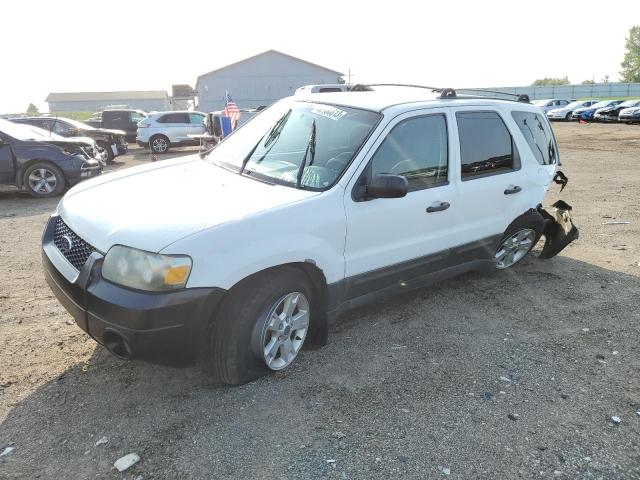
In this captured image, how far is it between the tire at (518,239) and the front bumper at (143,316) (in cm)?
321

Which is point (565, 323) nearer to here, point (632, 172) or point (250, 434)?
point (250, 434)

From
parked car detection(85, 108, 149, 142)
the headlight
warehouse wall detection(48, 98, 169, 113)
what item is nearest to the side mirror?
the headlight

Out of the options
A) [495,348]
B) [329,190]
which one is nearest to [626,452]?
[495,348]

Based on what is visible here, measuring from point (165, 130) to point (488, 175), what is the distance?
53.5ft

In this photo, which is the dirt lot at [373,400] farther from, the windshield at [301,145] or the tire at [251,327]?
the windshield at [301,145]

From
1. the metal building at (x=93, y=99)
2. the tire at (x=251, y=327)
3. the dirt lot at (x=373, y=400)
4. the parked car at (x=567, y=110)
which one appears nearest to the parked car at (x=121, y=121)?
the dirt lot at (x=373, y=400)

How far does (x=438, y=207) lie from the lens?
12.4 ft

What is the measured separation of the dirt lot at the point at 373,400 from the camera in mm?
2506

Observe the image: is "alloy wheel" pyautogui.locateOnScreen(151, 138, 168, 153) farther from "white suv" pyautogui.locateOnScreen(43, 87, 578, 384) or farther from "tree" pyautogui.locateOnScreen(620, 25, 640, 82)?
"tree" pyautogui.locateOnScreen(620, 25, 640, 82)

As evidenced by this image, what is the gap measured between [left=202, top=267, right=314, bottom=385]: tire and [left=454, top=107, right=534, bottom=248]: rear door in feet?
5.79

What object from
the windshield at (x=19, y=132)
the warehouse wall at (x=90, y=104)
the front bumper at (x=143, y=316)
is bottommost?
the front bumper at (x=143, y=316)

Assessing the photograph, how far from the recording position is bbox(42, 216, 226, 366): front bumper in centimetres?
254

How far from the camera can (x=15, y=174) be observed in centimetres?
884

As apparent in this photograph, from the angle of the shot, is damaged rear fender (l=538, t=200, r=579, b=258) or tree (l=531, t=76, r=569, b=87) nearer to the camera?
damaged rear fender (l=538, t=200, r=579, b=258)
